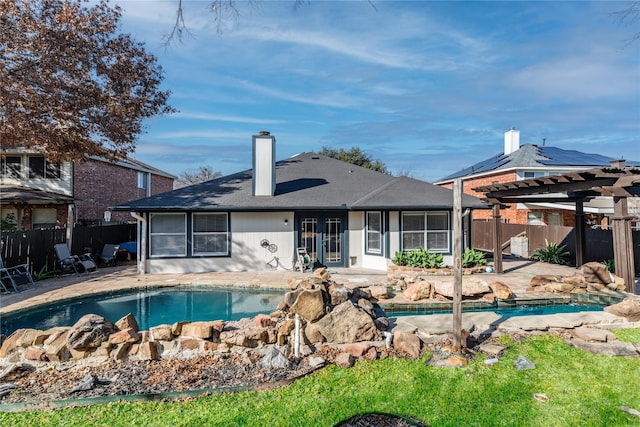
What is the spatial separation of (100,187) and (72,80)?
8637 mm

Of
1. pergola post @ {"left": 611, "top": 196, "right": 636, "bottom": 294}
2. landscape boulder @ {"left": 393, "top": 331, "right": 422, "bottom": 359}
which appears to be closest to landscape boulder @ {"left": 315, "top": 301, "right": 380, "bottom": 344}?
landscape boulder @ {"left": 393, "top": 331, "right": 422, "bottom": 359}

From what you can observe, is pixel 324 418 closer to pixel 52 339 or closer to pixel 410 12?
pixel 52 339

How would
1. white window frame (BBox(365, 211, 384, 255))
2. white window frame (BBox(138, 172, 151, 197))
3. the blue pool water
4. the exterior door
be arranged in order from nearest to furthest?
the blue pool water → white window frame (BBox(365, 211, 384, 255)) → the exterior door → white window frame (BBox(138, 172, 151, 197))

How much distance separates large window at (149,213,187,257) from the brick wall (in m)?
7.04

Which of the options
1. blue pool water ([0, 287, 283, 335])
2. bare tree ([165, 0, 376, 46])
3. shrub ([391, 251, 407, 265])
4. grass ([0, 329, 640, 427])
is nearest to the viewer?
grass ([0, 329, 640, 427])

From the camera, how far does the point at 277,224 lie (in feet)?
41.1

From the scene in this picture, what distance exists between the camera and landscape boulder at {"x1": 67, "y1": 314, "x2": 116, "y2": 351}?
481 cm

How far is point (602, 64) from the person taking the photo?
332 inches

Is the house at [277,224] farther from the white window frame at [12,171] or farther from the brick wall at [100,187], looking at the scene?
the white window frame at [12,171]

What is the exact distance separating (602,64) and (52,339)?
1192 centimetres

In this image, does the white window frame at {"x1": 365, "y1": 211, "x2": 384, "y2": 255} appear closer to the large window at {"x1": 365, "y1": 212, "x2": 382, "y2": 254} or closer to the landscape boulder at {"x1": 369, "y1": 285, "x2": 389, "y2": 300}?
the large window at {"x1": 365, "y1": 212, "x2": 382, "y2": 254}

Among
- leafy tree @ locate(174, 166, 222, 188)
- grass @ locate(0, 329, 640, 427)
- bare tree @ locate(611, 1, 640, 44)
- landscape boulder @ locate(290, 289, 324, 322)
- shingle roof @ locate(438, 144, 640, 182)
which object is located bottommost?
grass @ locate(0, 329, 640, 427)

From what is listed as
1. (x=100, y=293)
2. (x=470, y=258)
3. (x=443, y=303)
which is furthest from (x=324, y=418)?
(x=470, y=258)

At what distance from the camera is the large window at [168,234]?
39.0 ft
